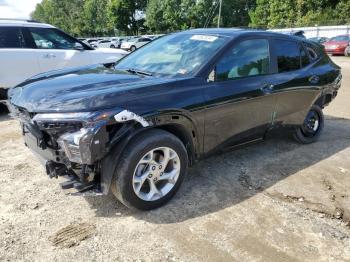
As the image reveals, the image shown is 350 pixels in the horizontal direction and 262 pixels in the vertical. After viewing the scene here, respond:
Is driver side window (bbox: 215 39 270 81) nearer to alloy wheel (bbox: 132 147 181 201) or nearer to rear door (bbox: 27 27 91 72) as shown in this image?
alloy wheel (bbox: 132 147 181 201)

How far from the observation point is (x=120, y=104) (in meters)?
3.15

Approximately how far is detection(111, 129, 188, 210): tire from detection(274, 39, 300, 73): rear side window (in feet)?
6.53

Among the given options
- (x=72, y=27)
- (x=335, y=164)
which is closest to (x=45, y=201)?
(x=335, y=164)

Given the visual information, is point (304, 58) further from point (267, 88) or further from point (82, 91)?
point (82, 91)

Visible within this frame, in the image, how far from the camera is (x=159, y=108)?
11.1 feet

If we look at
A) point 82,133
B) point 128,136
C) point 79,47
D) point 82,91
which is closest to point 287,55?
point 128,136

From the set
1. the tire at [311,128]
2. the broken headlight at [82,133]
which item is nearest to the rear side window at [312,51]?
the tire at [311,128]

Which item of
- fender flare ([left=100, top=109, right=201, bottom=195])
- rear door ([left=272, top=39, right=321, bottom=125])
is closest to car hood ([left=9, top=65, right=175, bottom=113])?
fender flare ([left=100, top=109, right=201, bottom=195])

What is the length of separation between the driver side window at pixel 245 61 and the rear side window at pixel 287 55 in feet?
0.76

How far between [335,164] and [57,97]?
374 centimetres

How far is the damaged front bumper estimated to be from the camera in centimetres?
296

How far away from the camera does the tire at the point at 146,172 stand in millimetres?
3238

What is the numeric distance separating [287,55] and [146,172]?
105 inches

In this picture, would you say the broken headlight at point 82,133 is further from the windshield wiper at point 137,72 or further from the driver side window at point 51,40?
the driver side window at point 51,40
